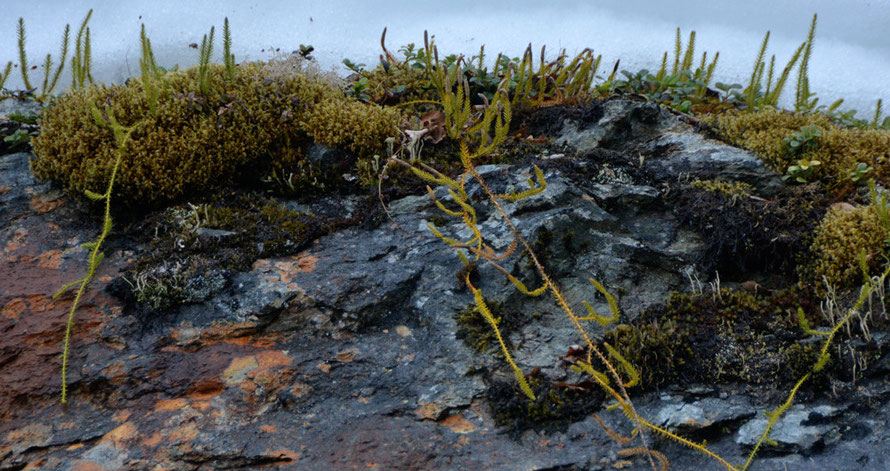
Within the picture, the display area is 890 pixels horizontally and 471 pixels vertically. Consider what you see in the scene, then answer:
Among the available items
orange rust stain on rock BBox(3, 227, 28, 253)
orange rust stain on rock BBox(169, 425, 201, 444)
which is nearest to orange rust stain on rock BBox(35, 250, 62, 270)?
orange rust stain on rock BBox(3, 227, 28, 253)

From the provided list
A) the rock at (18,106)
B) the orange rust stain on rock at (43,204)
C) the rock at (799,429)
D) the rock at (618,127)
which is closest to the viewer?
the rock at (799,429)

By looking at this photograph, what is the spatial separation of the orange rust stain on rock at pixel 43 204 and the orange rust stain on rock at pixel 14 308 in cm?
90

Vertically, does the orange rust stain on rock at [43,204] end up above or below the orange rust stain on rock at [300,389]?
above

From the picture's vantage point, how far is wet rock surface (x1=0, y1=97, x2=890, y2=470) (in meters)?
2.93

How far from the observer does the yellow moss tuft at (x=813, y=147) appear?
440 cm

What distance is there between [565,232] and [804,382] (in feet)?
5.11

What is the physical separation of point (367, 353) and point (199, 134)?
2.20 meters

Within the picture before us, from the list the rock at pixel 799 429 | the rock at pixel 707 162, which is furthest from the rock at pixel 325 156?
the rock at pixel 799 429

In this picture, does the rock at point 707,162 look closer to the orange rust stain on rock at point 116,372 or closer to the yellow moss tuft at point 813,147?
the yellow moss tuft at point 813,147

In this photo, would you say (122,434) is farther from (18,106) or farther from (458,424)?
(18,106)

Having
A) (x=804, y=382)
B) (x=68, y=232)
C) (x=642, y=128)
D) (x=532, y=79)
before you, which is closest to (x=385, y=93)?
(x=532, y=79)

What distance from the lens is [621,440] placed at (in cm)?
291

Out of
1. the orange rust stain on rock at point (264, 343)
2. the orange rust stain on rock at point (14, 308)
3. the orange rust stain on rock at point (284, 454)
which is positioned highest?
the orange rust stain on rock at point (14, 308)

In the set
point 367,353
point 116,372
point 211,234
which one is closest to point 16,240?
point 211,234
